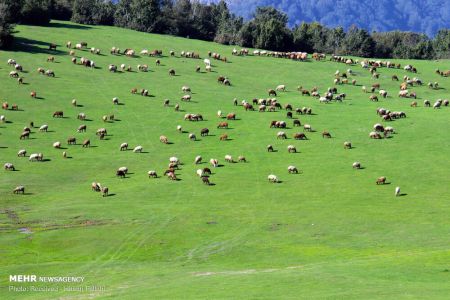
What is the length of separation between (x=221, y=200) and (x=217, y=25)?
103849mm

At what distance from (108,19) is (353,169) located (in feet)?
292

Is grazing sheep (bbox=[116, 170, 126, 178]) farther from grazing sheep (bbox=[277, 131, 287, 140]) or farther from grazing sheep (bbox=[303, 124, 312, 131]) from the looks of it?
grazing sheep (bbox=[303, 124, 312, 131])

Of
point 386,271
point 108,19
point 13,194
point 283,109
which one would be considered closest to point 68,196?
point 13,194

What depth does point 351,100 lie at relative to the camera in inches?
3866

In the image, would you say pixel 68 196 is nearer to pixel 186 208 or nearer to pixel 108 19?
pixel 186 208

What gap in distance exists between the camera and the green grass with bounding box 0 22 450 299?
129 feet

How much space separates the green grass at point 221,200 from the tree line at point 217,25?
30.9 metres

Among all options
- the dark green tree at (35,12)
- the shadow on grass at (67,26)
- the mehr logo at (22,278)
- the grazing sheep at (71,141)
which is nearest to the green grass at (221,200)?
the mehr logo at (22,278)

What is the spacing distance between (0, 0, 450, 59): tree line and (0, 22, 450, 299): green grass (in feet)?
101

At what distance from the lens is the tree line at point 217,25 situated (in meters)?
136

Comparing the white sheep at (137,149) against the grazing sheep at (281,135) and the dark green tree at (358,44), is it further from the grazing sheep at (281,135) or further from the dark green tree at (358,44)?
the dark green tree at (358,44)

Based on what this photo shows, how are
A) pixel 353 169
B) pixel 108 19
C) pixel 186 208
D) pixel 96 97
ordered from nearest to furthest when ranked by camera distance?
1. pixel 186 208
2. pixel 353 169
3. pixel 96 97
4. pixel 108 19

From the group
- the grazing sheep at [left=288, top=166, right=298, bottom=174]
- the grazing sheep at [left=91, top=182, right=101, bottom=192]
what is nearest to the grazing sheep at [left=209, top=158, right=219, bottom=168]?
the grazing sheep at [left=288, top=166, right=298, bottom=174]

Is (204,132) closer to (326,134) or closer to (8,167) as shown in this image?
(326,134)
